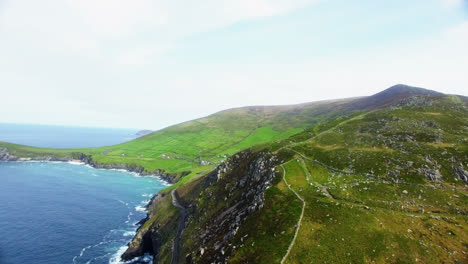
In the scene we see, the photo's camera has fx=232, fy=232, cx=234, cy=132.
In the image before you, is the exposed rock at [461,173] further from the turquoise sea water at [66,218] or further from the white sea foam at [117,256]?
the turquoise sea water at [66,218]

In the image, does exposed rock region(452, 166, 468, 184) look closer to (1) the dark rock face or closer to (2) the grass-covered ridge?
(2) the grass-covered ridge

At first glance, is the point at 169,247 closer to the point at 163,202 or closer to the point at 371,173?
the point at 163,202

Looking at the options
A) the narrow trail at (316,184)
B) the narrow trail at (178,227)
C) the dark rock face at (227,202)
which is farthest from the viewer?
the narrow trail at (178,227)

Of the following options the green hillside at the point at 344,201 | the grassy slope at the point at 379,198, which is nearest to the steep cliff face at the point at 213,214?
the green hillside at the point at 344,201

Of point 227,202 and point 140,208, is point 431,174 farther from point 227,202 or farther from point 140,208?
point 140,208

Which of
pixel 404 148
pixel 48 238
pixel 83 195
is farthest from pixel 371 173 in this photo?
pixel 83 195

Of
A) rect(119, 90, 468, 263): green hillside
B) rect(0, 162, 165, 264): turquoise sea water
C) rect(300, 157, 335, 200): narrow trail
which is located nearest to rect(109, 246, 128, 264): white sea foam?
rect(0, 162, 165, 264): turquoise sea water
